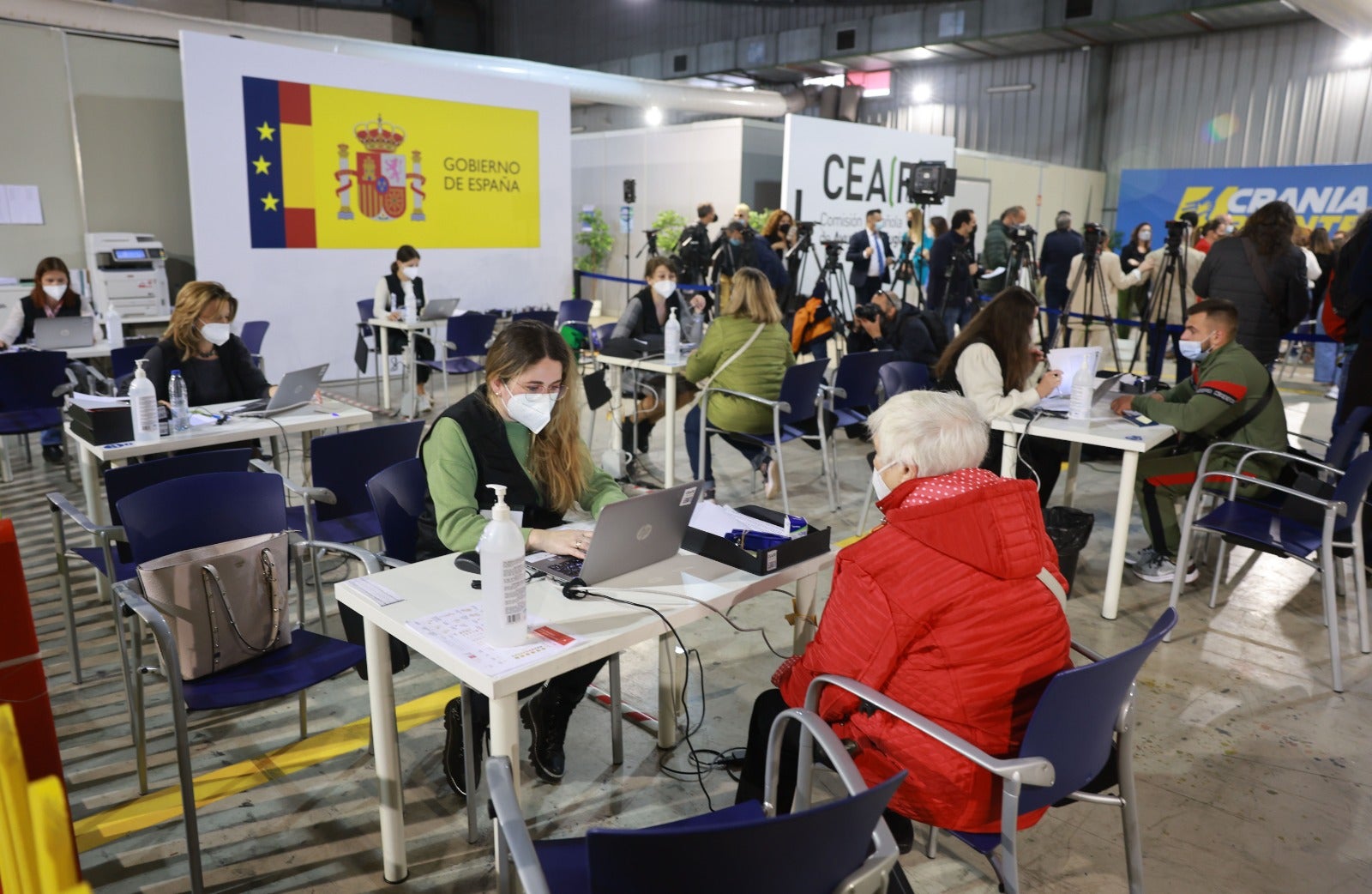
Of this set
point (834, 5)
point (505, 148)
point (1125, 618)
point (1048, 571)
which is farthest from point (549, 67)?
point (1048, 571)

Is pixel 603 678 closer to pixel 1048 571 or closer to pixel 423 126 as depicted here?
pixel 1048 571

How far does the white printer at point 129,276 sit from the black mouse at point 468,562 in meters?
6.84

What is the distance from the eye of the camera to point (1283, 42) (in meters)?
13.5

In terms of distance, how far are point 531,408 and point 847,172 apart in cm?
1039

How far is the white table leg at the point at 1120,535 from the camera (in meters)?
3.59

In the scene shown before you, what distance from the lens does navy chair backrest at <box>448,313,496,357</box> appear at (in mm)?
6590

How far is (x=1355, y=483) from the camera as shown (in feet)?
10.2

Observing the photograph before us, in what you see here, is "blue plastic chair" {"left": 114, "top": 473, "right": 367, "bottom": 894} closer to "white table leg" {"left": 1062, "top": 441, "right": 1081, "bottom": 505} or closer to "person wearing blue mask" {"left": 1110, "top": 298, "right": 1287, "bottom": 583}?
"person wearing blue mask" {"left": 1110, "top": 298, "right": 1287, "bottom": 583}

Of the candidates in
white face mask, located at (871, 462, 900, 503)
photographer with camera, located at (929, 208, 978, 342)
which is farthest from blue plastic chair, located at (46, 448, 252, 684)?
photographer with camera, located at (929, 208, 978, 342)

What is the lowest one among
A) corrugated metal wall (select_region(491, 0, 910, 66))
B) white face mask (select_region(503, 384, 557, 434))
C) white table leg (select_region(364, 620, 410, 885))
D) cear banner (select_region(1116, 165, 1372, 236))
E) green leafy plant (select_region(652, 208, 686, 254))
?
white table leg (select_region(364, 620, 410, 885))

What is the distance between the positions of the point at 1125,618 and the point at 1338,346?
620cm

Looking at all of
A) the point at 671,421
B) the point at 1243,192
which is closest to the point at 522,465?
the point at 671,421

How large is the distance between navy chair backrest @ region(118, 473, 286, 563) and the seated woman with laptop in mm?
3952

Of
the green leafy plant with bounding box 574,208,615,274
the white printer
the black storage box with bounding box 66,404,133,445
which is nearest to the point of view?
the black storage box with bounding box 66,404,133,445
